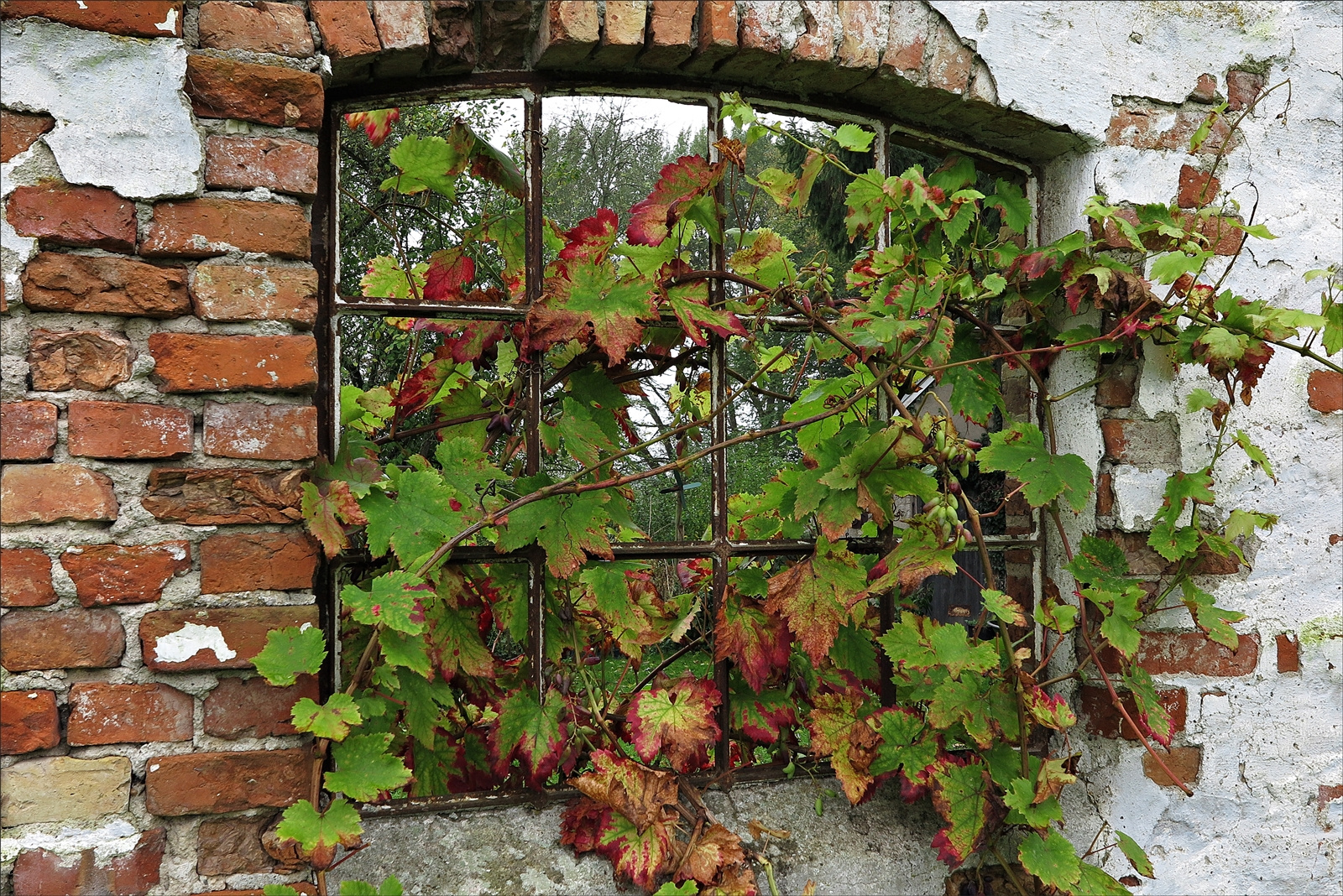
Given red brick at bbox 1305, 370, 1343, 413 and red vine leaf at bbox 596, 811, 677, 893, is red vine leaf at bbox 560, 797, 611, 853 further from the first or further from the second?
red brick at bbox 1305, 370, 1343, 413

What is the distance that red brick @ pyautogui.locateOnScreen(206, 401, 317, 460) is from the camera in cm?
138

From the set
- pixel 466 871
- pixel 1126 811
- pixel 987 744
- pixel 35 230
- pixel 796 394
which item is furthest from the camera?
pixel 796 394

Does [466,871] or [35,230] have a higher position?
[35,230]

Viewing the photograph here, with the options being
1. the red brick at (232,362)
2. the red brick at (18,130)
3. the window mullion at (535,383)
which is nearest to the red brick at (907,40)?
the window mullion at (535,383)

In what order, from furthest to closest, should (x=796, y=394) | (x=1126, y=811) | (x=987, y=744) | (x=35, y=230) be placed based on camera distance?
(x=796, y=394)
(x=1126, y=811)
(x=987, y=744)
(x=35, y=230)

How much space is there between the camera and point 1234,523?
5.52 ft

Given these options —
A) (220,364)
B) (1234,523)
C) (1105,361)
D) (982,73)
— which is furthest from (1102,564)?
(220,364)

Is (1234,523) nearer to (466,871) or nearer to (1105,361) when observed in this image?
(1105,361)

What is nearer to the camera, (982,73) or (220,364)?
(220,364)

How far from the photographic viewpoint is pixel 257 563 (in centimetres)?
139

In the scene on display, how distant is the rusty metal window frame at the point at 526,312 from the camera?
1.58 meters

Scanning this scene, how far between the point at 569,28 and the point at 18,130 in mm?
818

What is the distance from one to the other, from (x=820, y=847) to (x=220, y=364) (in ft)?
4.23

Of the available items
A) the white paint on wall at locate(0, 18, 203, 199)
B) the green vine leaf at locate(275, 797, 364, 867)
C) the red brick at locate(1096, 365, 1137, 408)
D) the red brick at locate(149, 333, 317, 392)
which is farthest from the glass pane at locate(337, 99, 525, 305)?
the red brick at locate(1096, 365, 1137, 408)
